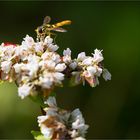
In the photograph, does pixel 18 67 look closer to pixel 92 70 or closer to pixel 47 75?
pixel 47 75

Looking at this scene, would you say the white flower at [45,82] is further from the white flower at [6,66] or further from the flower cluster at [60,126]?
the white flower at [6,66]

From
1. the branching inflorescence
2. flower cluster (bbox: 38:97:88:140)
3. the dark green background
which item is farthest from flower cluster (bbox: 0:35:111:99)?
the dark green background

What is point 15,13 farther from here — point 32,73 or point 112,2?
point 32,73

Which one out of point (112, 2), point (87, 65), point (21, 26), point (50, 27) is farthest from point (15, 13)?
point (87, 65)

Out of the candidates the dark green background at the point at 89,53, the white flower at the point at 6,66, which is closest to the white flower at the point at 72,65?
the white flower at the point at 6,66

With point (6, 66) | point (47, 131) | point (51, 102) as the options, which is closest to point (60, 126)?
point (47, 131)

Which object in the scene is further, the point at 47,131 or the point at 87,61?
the point at 87,61
